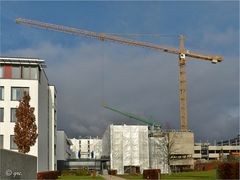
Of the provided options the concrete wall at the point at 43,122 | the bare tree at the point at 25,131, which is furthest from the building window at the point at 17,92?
the bare tree at the point at 25,131

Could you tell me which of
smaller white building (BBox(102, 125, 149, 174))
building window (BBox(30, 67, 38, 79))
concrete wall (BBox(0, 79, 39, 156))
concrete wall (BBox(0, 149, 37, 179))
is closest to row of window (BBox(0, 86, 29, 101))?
concrete wall (BBox(0, 79, 39, 156))

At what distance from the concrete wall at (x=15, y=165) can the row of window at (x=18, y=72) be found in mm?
41444

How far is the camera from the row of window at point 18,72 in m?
62.6

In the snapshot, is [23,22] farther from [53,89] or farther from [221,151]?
[221,151]

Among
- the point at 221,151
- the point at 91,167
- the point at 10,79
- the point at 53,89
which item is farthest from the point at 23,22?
the point at 221,151

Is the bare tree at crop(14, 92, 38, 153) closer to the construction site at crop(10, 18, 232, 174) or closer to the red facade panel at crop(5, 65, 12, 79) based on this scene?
the red facade panel at crop(5, 65, 12, 79)

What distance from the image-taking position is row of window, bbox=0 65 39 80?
62.6 m

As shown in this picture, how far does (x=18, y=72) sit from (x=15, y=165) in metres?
45.5

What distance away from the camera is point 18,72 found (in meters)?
63.3

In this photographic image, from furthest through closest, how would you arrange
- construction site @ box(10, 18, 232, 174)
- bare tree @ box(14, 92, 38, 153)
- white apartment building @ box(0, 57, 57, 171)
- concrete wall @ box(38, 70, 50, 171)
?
construction site @ box(10, 18, 232, 174) → concrete wall @ box(38, 70, 50, 171) → white apartment building @ box(0, 57, 57, 171) → bare tree @ box(14, 92, 38, 153)

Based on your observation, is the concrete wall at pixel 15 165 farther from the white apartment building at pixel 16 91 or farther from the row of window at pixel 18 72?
the row of window at pixel 18 72

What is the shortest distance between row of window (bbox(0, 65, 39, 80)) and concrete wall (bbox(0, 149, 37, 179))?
4144cm

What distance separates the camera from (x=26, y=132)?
40.8 meters

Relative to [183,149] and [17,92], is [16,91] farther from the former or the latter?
[183,149]
